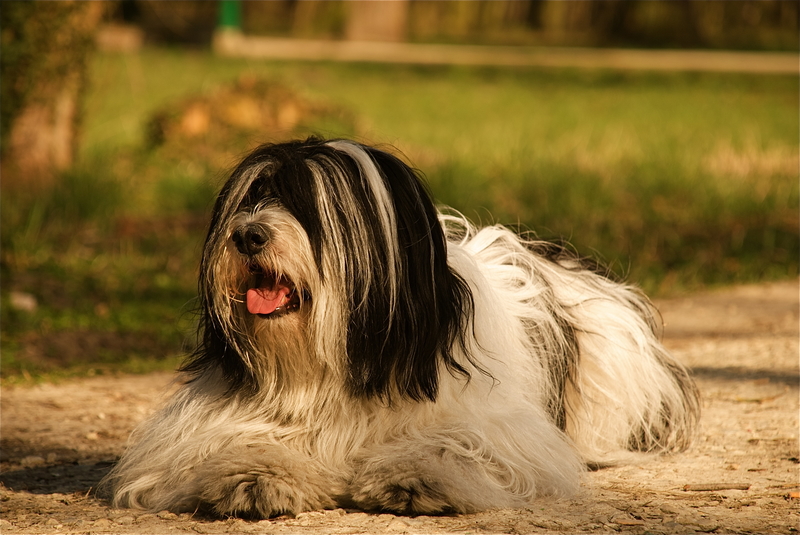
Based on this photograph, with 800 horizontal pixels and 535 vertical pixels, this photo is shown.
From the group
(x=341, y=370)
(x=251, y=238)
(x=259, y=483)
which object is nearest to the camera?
(x=251, y=238)

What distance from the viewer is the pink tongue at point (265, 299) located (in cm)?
362

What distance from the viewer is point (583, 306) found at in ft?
15.8

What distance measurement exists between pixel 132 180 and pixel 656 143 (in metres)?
7.73

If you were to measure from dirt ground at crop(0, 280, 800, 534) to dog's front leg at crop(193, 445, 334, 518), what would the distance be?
0.16 feet

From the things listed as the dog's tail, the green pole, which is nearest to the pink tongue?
the dog's tail

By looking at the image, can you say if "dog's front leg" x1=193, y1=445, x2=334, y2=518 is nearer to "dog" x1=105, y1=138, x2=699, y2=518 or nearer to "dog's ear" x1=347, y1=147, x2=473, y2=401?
"dog" x1=105, y1=138, x2=699, y2=518

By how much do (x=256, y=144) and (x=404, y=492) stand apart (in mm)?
9918

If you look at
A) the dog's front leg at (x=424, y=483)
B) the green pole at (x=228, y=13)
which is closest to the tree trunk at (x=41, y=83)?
the dog's front leg at (x=424, y=483)

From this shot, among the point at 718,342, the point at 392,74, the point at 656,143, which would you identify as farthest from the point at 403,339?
the point at 392,74

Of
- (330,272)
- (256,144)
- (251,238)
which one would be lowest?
(256,144)

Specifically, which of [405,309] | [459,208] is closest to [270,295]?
[405,309]

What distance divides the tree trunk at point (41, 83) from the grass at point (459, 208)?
437 millimetres

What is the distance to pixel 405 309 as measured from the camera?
3717 millimetres

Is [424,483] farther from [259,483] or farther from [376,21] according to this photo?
[376,21]
